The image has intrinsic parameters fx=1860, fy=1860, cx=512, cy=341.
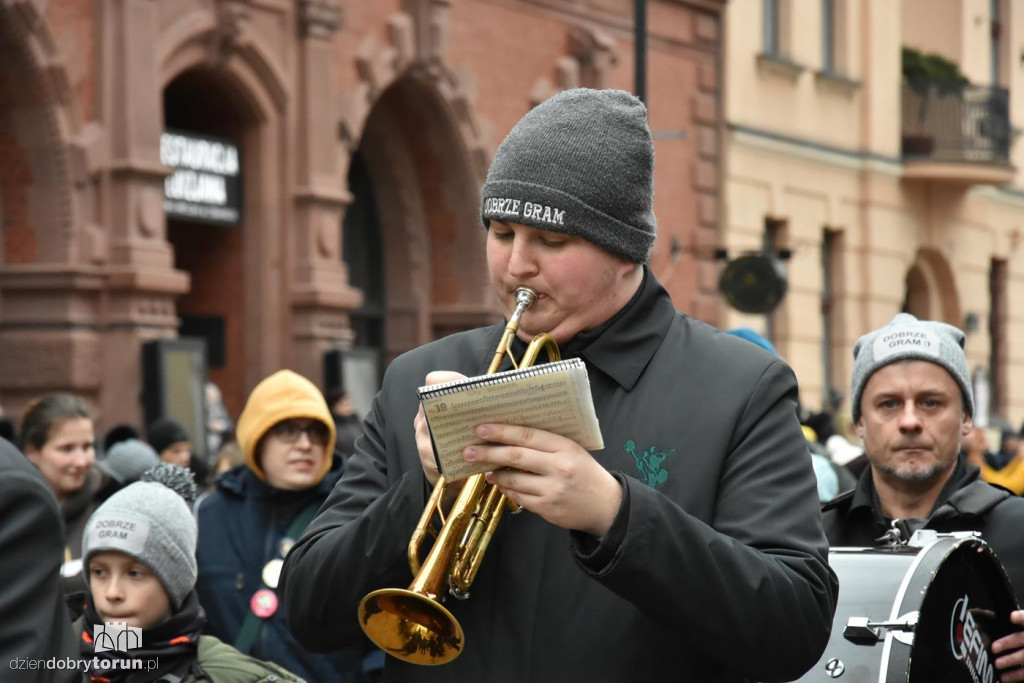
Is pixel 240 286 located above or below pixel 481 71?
below

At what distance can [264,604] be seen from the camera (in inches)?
253

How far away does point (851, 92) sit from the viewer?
26.4 meters

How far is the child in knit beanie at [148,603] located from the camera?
15.8 feet

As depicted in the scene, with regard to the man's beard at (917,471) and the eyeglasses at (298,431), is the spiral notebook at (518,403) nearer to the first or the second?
the man's beard at (917,471)

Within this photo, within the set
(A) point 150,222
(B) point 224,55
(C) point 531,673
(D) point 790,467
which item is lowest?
(C) point 531,673

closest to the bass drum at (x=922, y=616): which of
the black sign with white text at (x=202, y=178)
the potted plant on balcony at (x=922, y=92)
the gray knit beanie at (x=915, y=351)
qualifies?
the gray knit beanie at (x=915, y=351)

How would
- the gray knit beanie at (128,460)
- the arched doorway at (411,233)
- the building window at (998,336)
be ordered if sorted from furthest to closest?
1. the building window at (998,336)
2. the arched doorway at (411,233)
3. the gray knit beanie at (128,460)

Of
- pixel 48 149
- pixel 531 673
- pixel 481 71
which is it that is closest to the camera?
pixel 531 673

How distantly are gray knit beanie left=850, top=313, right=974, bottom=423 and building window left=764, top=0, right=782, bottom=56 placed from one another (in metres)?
20.2

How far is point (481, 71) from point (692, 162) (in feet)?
15.2

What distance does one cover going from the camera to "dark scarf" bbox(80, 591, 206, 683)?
4.74 metres

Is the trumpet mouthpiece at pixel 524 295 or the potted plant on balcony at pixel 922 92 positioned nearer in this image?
the trumpet mouthpiece at pixel 524 295

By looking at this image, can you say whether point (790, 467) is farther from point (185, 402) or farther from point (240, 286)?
point (240, 286)

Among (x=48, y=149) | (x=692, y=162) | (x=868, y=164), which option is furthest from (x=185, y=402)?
(x=868, y=164)
